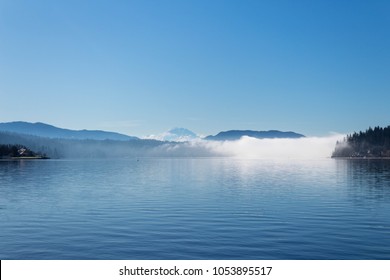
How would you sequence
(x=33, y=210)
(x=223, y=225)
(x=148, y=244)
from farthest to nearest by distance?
(x=33, y=210) → (x=223, y=225) → (x=148, y=244)

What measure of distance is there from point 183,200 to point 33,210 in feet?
81.4

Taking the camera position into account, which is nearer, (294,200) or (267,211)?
(267,211)

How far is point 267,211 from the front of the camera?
61.8 metres

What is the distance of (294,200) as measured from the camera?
2965 inches

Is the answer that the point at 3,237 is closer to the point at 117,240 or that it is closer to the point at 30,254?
the point at 30,254

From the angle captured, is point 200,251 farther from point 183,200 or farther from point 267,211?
point 183,200

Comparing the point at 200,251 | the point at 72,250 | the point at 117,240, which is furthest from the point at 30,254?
the point at 200,251

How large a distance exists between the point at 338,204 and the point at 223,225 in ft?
90.9

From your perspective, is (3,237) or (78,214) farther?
(78,214)
